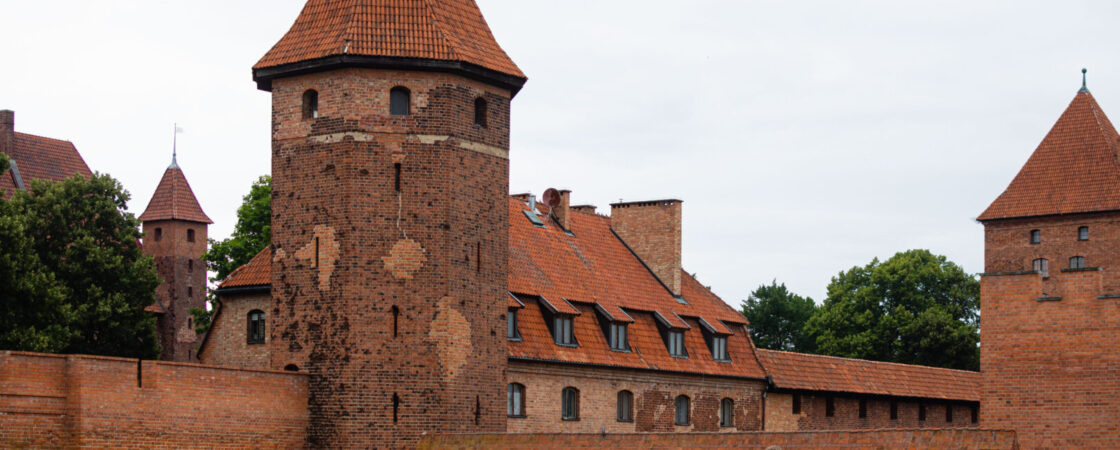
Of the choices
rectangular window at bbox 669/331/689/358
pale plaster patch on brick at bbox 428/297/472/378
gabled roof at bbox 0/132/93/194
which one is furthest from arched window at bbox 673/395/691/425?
gabled roof at bbox 0/132/93/194

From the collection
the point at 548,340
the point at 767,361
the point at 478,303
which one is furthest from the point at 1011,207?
the point at 478,303

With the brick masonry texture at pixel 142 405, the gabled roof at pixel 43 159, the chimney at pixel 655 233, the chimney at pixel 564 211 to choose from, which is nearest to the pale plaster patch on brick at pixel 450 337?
the brick masonry texture at pixel 142 405

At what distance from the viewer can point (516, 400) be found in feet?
131

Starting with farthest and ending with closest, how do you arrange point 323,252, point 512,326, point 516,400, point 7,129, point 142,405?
point 7,129
point 512,326
point 516,400
point 323,252
point 142,405

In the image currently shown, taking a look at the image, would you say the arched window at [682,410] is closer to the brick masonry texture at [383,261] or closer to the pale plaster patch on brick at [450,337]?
the brick masonry texture at [383,261]

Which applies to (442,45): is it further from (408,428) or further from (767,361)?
(767,361)

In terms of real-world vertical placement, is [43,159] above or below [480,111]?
above

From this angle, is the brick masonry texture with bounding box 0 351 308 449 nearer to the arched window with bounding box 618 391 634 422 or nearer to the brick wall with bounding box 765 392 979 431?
the arched window with bounding box 618 391 634 422

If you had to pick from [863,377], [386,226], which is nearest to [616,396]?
[386,226]

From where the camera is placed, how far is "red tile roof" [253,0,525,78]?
35.9 m

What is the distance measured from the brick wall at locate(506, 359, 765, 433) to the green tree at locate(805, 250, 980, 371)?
28260 mm

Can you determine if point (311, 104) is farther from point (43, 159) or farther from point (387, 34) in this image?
point (43, 159)

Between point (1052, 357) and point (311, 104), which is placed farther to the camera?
point (311, 104)

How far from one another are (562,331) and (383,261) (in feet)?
27.9
